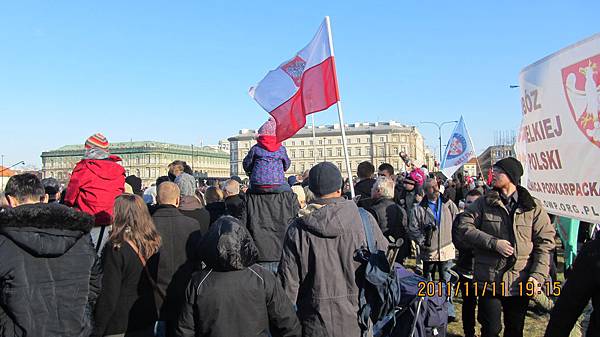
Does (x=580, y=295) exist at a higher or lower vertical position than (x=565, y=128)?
lower

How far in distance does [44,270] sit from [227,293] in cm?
125

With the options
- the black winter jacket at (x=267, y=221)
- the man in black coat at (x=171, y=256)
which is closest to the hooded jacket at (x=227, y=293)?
the man in black coat at (x=171, y=256)

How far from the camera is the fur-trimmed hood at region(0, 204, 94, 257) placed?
10.8 feet

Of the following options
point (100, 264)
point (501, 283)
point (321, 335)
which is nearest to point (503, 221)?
point (501, 283)

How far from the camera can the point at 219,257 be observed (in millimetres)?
3201

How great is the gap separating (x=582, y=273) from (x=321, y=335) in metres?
1.72

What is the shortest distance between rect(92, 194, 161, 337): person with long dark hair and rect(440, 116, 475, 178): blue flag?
1118 centimetres

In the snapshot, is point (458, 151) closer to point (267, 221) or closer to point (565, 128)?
point (267, 221)

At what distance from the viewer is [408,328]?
4.41 meters

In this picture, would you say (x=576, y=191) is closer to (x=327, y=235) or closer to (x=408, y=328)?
(x=327, y=235)

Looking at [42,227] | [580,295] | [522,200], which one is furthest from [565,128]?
[42,227]

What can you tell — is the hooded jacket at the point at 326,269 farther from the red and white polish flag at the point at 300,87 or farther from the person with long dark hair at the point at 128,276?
the red and white polish flag at the point at 300,87

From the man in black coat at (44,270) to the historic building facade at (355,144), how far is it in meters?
126

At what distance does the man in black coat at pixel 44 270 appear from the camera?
3285 mm
